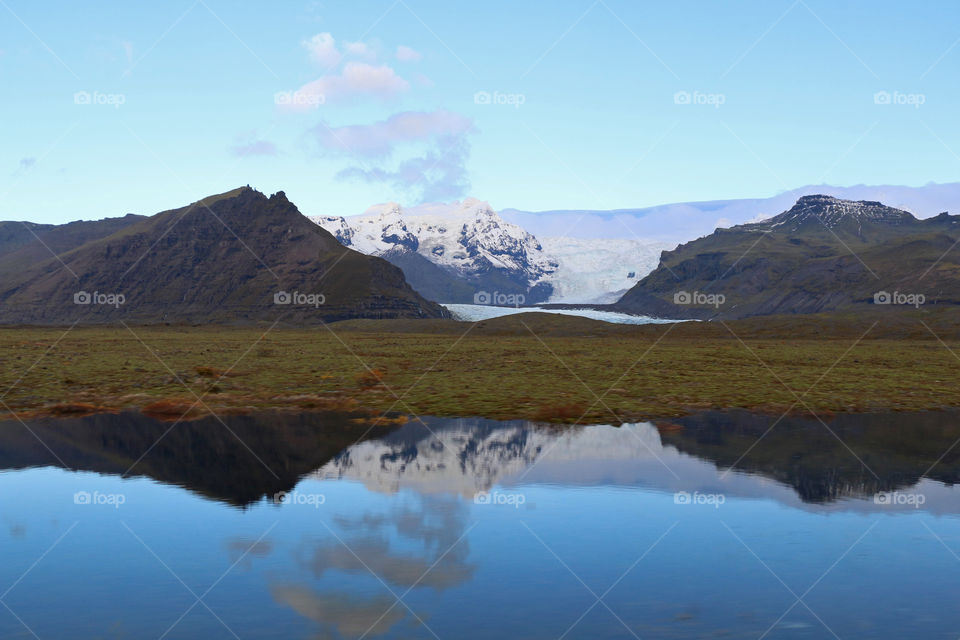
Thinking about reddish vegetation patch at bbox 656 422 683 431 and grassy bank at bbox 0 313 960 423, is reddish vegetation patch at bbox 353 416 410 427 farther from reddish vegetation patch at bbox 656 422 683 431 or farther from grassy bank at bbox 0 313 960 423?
reddish vegetation patch at bbox 656 422 683 431

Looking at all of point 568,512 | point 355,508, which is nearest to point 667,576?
point 568,512

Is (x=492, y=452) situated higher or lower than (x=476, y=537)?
higher

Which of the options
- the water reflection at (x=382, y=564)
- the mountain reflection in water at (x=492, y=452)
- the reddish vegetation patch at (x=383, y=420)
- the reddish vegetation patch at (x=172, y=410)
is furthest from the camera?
the reddish vegetation patch at (x=172, y=410)

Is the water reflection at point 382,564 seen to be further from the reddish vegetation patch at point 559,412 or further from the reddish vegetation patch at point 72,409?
the reddish vegetation patch at point 72,409

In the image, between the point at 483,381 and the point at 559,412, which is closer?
the point at 559,412

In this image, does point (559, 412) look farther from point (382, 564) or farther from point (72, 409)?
point (72, 409)

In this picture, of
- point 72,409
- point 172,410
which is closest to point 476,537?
point 172,410

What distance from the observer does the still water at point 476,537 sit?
14719mm

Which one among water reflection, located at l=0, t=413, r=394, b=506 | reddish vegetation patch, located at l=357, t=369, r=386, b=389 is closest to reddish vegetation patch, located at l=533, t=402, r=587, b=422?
water reflection, located at l=0, t=413, r=394, b=506

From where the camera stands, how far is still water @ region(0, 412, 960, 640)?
14.7 metres

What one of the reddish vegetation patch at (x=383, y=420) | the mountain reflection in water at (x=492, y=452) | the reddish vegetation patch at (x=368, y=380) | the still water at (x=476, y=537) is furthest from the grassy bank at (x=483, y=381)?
the still water at (x=476, y=537)

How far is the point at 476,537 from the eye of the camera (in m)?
20.2

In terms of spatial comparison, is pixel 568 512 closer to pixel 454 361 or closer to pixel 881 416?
pixel 881 416

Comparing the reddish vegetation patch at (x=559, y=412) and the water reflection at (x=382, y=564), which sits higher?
the reddish vegetation patch at (x=559, y=412)
